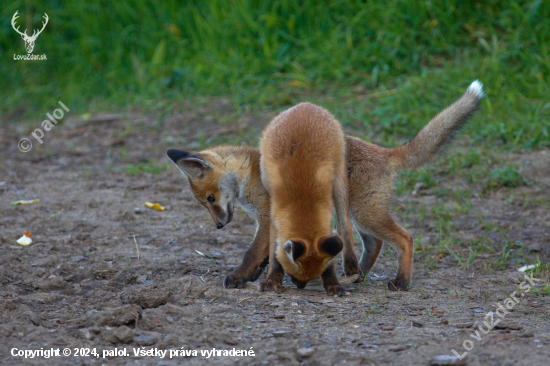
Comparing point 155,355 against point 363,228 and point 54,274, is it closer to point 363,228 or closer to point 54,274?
point 54,274

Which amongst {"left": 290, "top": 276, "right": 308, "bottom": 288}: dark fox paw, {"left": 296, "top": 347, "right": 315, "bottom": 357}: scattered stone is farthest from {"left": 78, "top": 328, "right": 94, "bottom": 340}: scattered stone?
{"left": 290, "top": 276, "right": 308, "bottom": 288}: dark fox paw

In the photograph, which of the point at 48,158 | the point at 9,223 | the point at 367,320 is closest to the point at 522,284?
the point at 367,320

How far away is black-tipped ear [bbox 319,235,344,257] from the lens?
14.1 feet

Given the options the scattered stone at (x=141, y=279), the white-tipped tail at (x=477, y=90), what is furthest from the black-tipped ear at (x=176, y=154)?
the white-tipped tail at (x=477, y=90)

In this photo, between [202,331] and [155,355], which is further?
[202,331]

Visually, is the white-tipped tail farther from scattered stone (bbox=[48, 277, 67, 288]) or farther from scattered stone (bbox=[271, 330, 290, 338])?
→ scattered stone (bbox=[48, 277, 67, 288])

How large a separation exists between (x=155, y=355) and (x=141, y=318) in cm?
49

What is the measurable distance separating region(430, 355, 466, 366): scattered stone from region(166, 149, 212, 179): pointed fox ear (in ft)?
9.10

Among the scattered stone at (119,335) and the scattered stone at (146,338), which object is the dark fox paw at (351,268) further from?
the scattered stone at (119,335)

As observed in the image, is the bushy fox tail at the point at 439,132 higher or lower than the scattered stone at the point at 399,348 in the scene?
higher

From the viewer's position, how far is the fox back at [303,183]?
4.49m

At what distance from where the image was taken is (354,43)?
10.3 metres

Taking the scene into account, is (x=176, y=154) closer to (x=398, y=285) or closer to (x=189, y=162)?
(x=189, y=162)

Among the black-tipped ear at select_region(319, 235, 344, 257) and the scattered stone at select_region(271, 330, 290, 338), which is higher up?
the black-tipped ear at select_region(319, 235, 344, 257)
